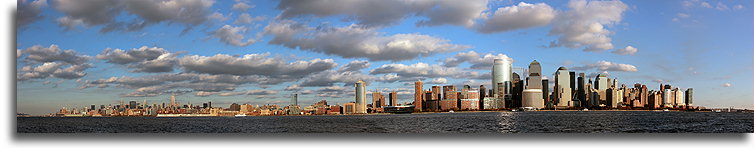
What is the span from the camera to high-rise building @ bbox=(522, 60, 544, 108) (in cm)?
1512

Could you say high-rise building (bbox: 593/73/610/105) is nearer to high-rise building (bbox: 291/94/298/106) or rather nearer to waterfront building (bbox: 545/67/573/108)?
waterfront building (bbox: 545/67/573/108)

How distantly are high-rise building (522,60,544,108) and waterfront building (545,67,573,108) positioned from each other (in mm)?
432

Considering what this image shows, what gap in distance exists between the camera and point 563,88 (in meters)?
17.1

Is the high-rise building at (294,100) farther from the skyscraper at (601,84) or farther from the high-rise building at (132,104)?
the skyscraper at (601,84)

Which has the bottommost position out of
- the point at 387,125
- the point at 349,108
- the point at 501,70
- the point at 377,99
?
the point at 387,125

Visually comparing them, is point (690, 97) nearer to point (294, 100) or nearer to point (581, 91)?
point (581, 91)

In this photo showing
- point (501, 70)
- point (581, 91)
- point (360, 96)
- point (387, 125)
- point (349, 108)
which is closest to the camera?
point (501, 70)

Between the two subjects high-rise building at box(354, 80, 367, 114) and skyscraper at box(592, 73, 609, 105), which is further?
high-rise building at box(354, 80, 367, 114)

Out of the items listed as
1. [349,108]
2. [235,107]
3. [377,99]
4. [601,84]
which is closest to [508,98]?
[601,84]

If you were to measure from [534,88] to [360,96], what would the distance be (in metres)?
4.77

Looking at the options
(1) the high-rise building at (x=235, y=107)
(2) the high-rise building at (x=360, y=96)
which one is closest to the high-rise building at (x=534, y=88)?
(2) the high-rise building at (x=360, y=96)

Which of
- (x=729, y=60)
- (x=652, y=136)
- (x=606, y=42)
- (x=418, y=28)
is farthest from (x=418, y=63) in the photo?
(x=729, y=60)

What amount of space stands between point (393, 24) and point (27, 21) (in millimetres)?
8020

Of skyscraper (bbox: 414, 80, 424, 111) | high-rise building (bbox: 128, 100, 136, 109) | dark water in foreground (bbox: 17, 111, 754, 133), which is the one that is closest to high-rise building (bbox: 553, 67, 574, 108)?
dark water in foreground (bbox: 17, 111, 754, 133)
